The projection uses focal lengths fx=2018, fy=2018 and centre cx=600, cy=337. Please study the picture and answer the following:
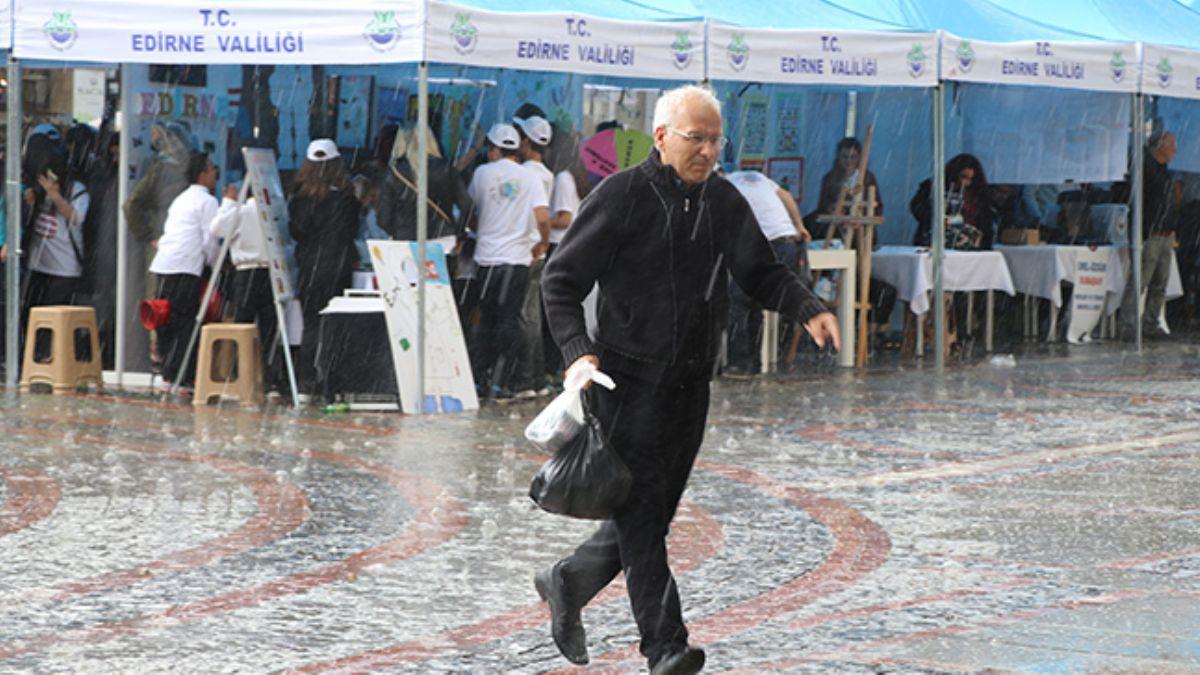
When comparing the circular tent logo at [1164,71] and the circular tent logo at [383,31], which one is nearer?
the circular tent logo at [383,31]

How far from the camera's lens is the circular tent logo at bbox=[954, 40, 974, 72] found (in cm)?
1652

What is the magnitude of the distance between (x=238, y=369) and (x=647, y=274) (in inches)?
350

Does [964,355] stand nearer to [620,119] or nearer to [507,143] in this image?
[620,119]

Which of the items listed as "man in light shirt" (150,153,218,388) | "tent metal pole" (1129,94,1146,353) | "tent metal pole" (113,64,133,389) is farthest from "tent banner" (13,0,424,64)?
"tent metal pole" (1129,94,1146,353)

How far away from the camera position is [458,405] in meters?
13.9

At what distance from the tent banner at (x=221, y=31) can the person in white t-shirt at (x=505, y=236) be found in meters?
2.03

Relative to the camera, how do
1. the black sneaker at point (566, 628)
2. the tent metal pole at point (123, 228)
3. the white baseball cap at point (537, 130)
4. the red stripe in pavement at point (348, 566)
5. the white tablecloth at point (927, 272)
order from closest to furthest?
the black sneaker at point (566, 628) → the red stripe in pavement at point (348, 566) → the tent metal pole at point (123, 228) → the white baseball cap at point (537, 130) → the white tablecloth at point (927, 272)

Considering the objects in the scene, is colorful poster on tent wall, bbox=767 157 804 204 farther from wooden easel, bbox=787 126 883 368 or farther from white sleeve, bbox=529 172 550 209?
white sleeve, bbox=529 172 550 209

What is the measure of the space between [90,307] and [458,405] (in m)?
3.48

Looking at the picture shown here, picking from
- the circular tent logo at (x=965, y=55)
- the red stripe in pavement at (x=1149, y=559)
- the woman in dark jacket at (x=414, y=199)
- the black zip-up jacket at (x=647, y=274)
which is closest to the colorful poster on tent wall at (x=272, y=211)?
the woman in dark jacket at (x=414, y=199)

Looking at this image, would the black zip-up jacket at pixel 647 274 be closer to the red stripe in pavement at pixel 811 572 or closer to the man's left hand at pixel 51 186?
the red stripe in pavement at pixel 811 572

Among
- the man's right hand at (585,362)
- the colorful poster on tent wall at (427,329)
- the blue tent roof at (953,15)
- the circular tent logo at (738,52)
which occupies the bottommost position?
the colorful poster on tent wall at (427,329)

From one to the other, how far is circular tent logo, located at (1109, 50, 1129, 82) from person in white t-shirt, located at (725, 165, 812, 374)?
3.40m

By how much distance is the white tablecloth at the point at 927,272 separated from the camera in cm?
1847
